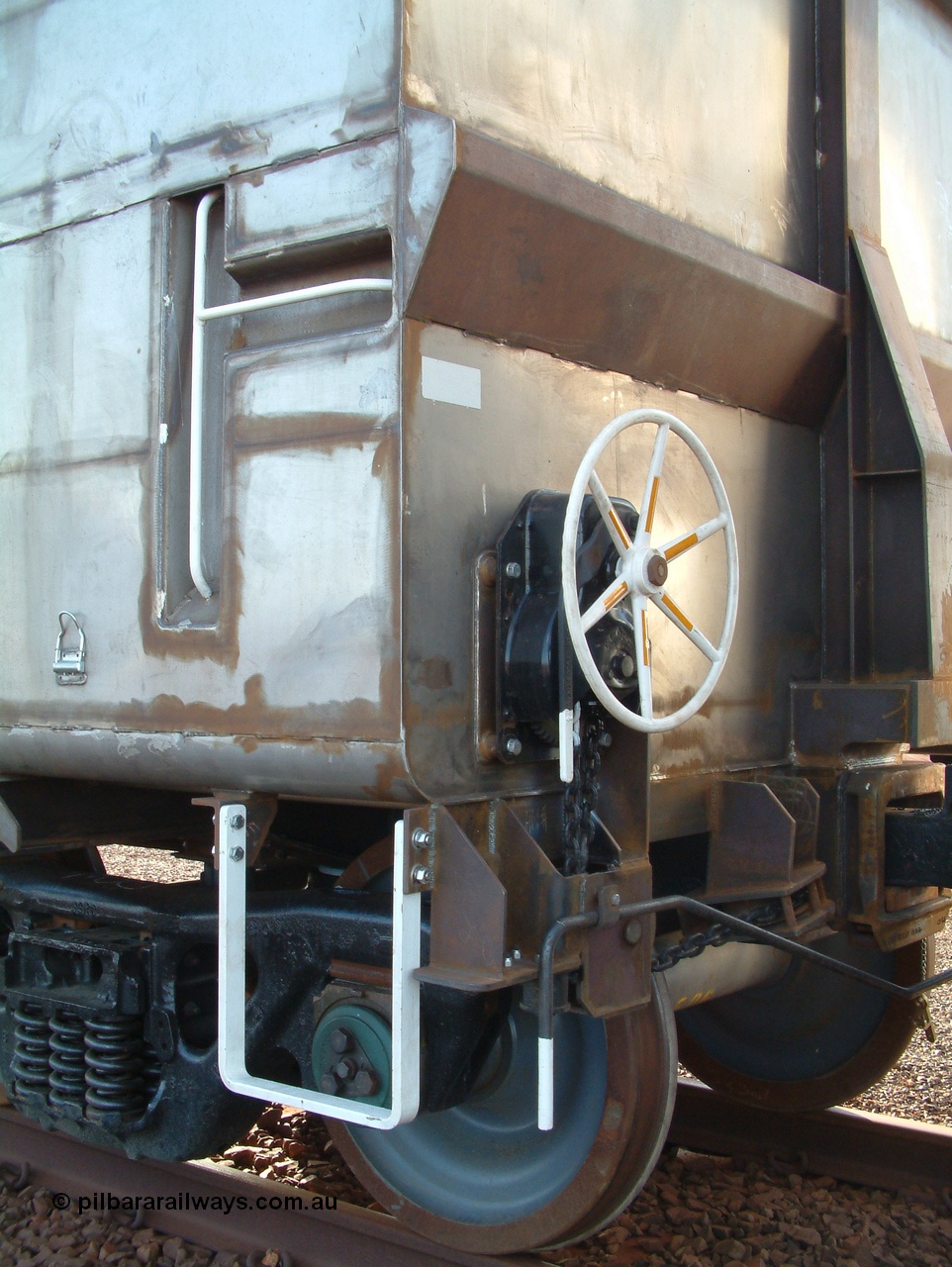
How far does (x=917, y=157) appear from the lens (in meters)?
4.14

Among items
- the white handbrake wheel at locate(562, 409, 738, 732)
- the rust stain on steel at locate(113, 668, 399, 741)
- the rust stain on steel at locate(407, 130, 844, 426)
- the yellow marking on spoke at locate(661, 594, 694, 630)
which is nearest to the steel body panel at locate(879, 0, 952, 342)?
the rust stain on steel at locate(407, 130, 844, 426)

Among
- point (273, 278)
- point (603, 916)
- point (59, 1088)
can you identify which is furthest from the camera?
point (59, 1088)

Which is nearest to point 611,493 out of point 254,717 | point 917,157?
point 254,717

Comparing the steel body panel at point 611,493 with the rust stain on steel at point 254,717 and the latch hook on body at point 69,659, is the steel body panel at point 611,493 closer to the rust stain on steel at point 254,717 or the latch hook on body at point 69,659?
the rust stain on steel at point 254,717

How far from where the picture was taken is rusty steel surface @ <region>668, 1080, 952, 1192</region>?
13.4ft

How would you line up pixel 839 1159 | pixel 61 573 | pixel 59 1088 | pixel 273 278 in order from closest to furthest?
pixel 273 278, pixel 61 573, pixel 59 1088, pixel 839 1159

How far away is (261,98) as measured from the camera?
2904 millimetres

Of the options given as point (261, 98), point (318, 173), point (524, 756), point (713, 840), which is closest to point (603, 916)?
point (524, 756)

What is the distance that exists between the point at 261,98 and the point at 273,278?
420 mm

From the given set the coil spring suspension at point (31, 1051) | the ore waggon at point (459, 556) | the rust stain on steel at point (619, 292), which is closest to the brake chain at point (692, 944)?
the ore waggon at point (459, 556)

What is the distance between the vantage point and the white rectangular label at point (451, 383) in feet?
8.79

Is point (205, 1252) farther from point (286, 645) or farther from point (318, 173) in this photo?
point (318, 173)

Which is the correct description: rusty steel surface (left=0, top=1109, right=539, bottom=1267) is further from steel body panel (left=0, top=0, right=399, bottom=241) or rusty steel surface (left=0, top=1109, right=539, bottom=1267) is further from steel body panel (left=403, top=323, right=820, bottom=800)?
steel body panel (left=0, top=0, right=399, bottom=241)

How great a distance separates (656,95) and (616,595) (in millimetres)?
1448
